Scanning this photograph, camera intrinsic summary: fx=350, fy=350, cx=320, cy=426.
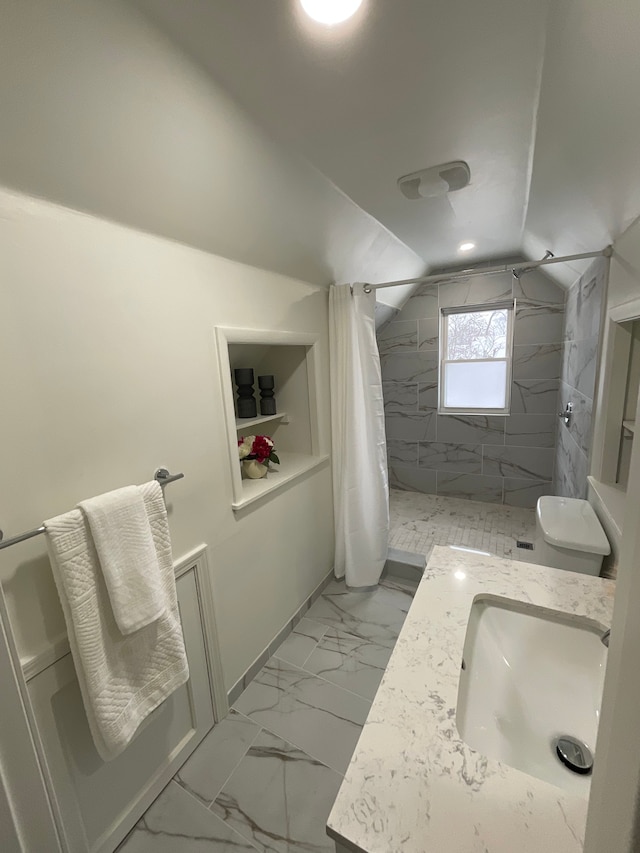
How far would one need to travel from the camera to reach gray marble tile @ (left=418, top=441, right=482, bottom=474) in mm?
3477

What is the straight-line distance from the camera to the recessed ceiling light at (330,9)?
721 mm

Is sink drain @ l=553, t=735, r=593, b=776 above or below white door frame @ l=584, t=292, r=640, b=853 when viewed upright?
below

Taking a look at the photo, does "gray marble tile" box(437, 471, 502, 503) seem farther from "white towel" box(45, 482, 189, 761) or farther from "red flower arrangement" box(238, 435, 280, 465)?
"white towel" box(45, 482, 189, 761)

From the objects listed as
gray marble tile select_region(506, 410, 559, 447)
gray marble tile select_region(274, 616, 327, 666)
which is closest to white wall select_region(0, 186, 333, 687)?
gray marble tile select_region(274, 616, 327, 666)

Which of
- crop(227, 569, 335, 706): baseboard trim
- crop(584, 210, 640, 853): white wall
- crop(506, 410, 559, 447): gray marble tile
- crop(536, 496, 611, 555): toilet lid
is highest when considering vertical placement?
crop(584, 210, 640, 853): white wall

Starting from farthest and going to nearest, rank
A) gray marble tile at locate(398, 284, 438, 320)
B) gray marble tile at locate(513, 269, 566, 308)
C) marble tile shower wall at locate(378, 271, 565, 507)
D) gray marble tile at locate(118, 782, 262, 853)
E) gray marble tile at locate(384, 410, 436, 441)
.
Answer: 1. gray marble tile at locate(384, 410, 436, 441)
2. gray marble tile at locate(398, 284, 438, 320)
3. marble tile shower wall at locate(378, 271, 565, 507)
4. gray marble tile at locate(513, 269, 566, 308)
5. gray marble tile at locate(118, 782, 262, 853)

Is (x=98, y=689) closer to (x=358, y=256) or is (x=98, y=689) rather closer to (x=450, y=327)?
(x=358, y=256)

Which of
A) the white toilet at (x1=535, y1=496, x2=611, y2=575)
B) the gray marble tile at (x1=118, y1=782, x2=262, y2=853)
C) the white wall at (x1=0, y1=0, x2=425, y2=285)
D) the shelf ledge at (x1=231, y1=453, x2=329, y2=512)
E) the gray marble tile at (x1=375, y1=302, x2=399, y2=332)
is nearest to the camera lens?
the white wall at (x1=0, y1=0, x2=425, y2=285)

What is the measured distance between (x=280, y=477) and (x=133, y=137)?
4.76 feet

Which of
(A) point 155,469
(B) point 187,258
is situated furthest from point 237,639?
(B) point 187,258

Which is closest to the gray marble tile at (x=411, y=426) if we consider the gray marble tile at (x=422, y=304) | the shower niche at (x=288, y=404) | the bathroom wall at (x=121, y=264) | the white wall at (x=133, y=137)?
the gray marble tile at (x=422, y=304)

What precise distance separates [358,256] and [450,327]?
1663 mm

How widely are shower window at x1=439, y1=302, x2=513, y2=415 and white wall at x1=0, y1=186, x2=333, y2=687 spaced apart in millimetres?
2274

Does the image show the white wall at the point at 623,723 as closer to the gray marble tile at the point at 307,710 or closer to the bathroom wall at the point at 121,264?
the bathroom wall at the point at 121,264
